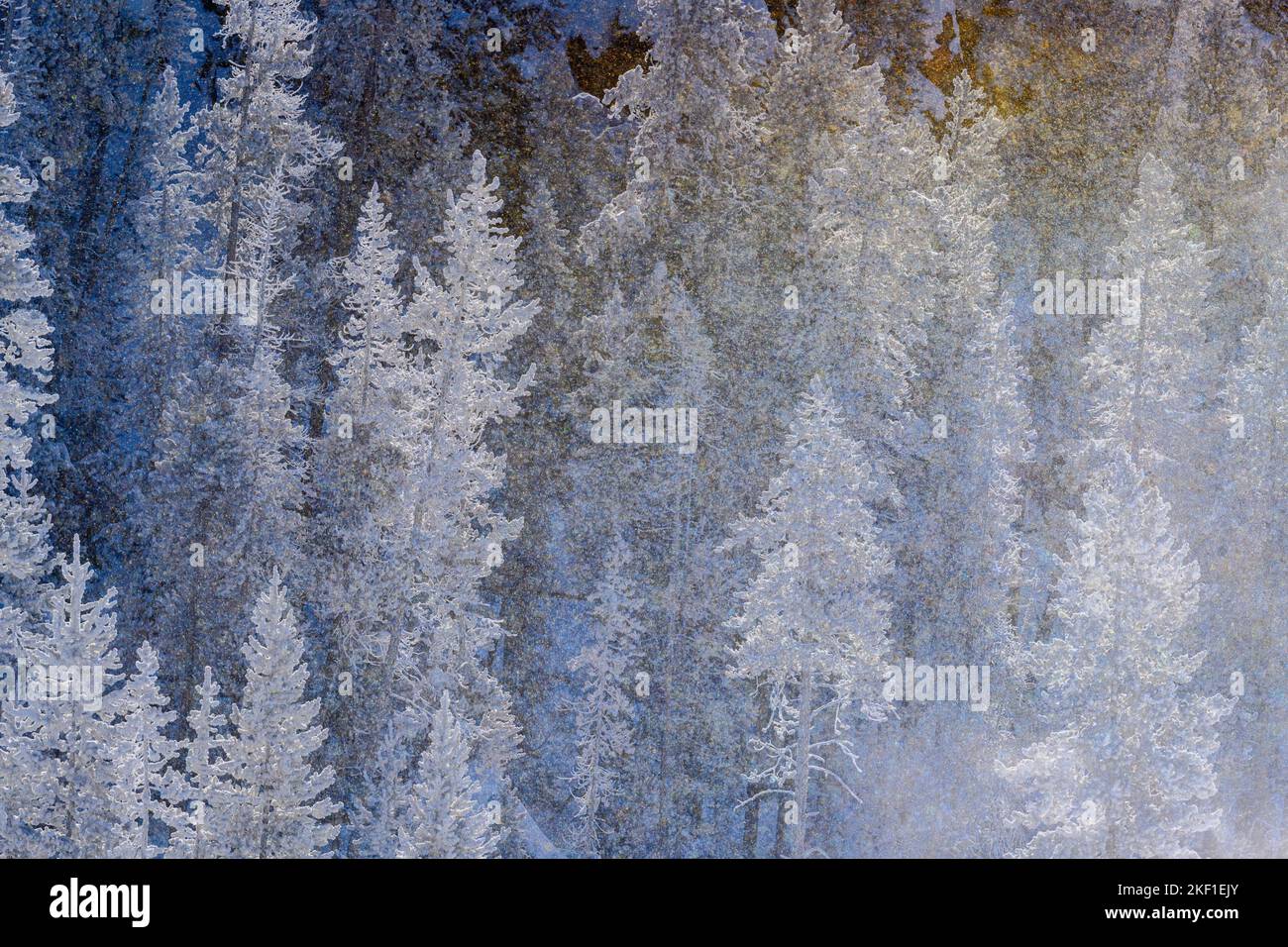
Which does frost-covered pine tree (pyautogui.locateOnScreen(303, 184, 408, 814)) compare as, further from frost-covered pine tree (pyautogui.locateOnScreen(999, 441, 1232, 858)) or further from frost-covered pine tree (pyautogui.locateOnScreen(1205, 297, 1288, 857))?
frost-covered pine tree (pyautogui.locateOnScreen(1205, 297, 1288, 857))

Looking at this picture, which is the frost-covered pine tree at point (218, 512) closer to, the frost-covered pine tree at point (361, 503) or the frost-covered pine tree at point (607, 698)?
the frost-covered pine tree at point (361, 503)

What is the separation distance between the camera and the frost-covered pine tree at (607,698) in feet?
79.0

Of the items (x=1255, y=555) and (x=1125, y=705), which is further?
(x=1255, y=555)

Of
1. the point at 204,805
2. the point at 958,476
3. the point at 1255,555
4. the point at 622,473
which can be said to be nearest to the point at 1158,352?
the point at 1255,555

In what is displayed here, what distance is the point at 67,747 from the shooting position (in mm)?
18188

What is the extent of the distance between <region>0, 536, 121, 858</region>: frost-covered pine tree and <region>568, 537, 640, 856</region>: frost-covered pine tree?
8935mm

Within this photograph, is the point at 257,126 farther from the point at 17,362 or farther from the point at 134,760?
the point at 134,760

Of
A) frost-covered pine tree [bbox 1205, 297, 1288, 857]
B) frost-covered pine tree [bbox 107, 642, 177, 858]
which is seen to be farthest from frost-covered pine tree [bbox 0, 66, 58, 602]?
frost-covered pine tree [bbox 1205, 297, 1288, 857]

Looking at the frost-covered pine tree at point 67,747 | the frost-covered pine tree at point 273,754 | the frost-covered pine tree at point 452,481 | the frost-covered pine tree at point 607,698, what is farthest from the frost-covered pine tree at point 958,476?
the frost-covered pine tree at point 67,747

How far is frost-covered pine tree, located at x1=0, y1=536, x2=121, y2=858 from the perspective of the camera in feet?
59.2

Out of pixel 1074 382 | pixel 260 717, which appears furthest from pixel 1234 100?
pixel 260 717

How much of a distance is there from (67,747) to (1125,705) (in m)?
16.4

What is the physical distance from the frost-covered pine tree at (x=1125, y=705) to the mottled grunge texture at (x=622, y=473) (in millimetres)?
68
